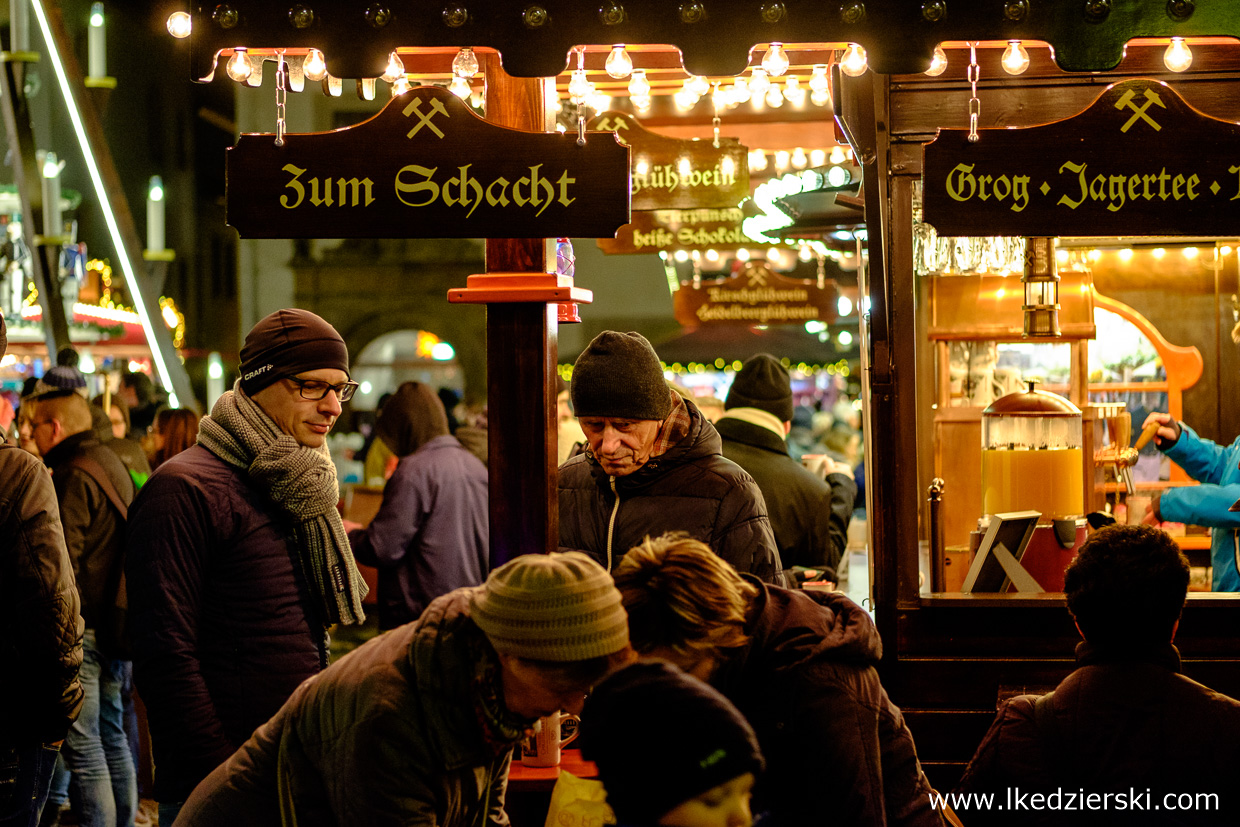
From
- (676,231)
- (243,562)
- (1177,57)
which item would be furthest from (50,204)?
(1177,57)

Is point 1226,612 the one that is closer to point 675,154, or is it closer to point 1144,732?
point 1144,732

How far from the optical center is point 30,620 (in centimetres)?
319

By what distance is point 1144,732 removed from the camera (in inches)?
103

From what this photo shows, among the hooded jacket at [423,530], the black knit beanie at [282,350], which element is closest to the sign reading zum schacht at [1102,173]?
the black knit beanie at [282,350]

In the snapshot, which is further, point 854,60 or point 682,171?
point 682,171

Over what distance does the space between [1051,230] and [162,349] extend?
9.26m

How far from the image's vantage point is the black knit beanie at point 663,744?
1.54 m

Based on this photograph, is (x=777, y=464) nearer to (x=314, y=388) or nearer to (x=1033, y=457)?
(x=1033, y=457)

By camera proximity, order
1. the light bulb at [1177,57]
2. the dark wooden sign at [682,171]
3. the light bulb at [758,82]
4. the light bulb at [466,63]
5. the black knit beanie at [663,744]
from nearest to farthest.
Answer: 1. the black knit beanie at [663,744]
2. the light bulb at [1177,57]
3. the light bulb at [466,63]
4. the light bulb at [758,82]
5. the dark wooden sign at [682,171]

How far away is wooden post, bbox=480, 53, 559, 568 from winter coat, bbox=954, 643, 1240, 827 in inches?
57.8

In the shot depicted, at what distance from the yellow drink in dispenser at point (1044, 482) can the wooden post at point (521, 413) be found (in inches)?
93.6

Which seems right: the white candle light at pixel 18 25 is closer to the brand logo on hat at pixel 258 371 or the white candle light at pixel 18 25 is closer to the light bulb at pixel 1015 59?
the brand logo on hat at pixel 258 371

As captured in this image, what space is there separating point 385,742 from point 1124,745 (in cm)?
166

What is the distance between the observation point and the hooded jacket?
5.67 m
